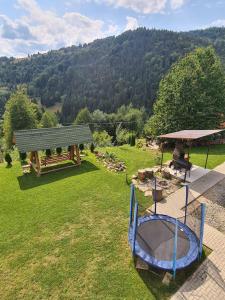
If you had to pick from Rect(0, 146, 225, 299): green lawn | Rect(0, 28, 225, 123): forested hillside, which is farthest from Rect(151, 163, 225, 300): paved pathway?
Rect(0, 28, 225, 123): forested hillside

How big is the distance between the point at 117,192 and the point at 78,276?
17.8 ft

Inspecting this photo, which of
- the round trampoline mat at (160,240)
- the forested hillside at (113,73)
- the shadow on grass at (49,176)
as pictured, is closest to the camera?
the round trampoline mat at (160,240)

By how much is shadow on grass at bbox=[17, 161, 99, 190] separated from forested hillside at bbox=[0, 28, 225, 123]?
88.0m

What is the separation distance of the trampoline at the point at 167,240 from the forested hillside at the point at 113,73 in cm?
9458

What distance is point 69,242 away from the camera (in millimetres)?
7602

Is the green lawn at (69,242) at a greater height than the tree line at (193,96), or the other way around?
the tree line at (193,96)

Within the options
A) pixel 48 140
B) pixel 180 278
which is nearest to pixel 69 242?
pixel 180 278

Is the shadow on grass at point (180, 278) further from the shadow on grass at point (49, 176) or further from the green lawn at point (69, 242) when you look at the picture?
the shadow on grass at point (49, 176)

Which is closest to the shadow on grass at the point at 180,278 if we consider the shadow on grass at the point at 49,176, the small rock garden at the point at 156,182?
the small rock garden at the point at 156,182

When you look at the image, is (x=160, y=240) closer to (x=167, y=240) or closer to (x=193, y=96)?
(x=167, y=240)

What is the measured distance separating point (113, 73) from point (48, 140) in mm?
132842

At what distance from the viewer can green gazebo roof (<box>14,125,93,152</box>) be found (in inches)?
516

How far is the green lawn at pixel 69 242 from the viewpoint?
581 centimetres

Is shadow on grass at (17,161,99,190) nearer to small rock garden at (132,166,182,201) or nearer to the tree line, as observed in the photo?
small rock garden at (132,166,182,201)
